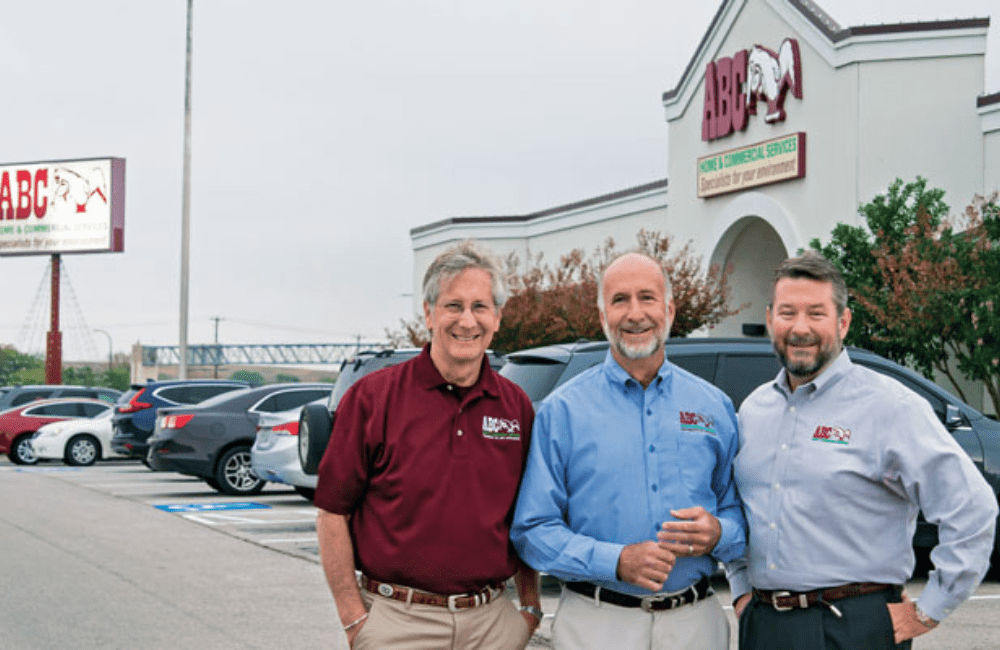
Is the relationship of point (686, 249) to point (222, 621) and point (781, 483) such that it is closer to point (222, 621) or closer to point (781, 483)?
point (222, 621)

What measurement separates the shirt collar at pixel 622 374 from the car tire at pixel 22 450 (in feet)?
90.3

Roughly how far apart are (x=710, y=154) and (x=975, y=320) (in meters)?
12.8

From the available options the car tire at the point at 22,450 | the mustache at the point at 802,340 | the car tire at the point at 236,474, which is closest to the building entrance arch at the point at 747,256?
the car tire at the point at 236,474

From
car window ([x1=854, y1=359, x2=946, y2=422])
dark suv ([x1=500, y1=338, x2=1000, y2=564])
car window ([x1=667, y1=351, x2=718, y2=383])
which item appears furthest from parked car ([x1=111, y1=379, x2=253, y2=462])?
car window ([x1=854, y1=359, x2=946, y2=422])

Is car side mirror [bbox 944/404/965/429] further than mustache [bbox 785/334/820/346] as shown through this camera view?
Yes

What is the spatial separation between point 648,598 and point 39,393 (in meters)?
31.9

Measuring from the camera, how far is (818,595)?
12.6 ft

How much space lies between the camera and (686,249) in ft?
113

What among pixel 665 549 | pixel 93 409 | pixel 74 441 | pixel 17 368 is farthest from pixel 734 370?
pixel 17 368

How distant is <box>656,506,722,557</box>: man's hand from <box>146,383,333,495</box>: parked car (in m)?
15.6

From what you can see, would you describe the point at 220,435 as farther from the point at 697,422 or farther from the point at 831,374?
the point at 831,374

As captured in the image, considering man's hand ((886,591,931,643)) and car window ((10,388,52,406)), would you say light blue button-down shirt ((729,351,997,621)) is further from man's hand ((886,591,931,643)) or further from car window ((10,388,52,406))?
car window ((10,388,52,406))

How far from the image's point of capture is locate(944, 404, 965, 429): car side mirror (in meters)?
9.89

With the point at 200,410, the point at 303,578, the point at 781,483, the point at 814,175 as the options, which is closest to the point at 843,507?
the point at 781,483
